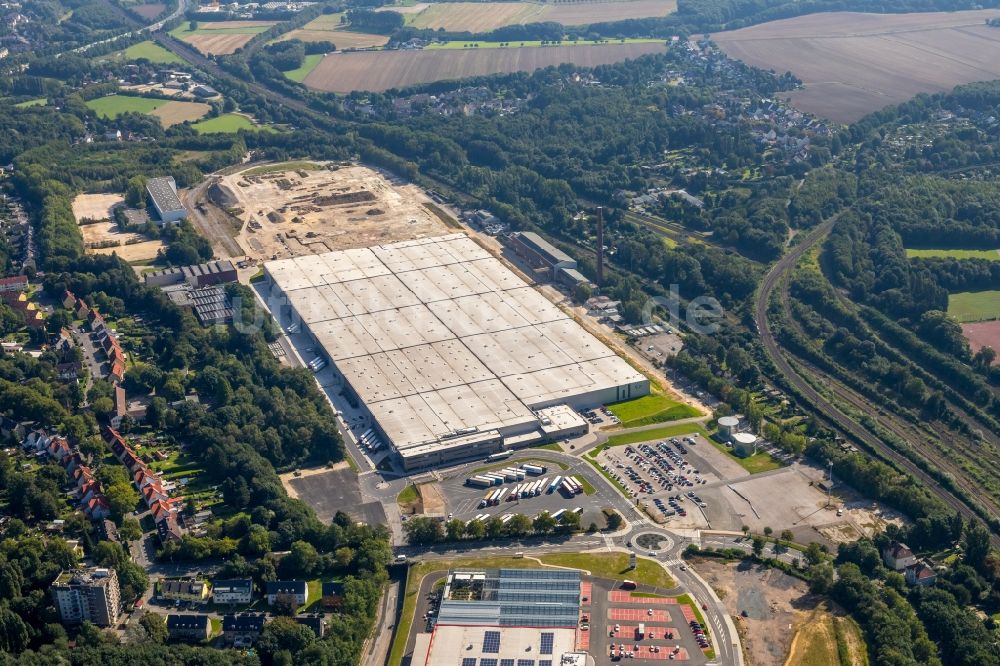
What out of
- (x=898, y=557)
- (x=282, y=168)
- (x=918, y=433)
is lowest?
(x=918, y=433)

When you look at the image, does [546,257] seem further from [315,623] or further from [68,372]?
[315,623]

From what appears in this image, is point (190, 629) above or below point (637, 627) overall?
above

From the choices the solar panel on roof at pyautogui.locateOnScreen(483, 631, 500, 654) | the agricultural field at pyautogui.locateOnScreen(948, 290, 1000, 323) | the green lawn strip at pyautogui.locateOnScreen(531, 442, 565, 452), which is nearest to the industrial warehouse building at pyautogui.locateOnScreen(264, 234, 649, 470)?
the green lawn strip at pyautogui.locateOnScreen(531, 442, 565, 452)

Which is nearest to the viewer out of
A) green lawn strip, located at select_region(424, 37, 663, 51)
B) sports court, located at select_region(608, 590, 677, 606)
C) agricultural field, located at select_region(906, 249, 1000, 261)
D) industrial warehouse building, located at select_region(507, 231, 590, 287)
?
sports court, located at select_region(608, 590, 677, 606)

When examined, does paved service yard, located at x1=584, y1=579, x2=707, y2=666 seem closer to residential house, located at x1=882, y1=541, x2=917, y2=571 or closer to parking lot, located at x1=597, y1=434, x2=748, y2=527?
parking lot, located at x1=597, y1=434, x2=748, y2=527

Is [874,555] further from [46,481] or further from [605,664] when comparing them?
[46,481]

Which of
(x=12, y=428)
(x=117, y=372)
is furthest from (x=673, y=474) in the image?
(x=12, y=428)

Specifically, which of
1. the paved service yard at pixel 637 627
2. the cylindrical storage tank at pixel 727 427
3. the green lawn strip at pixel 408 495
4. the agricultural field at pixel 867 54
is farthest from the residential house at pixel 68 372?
the agricultural field at pixel 867 54

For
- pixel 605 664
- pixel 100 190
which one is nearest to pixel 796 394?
pixel 605 664
